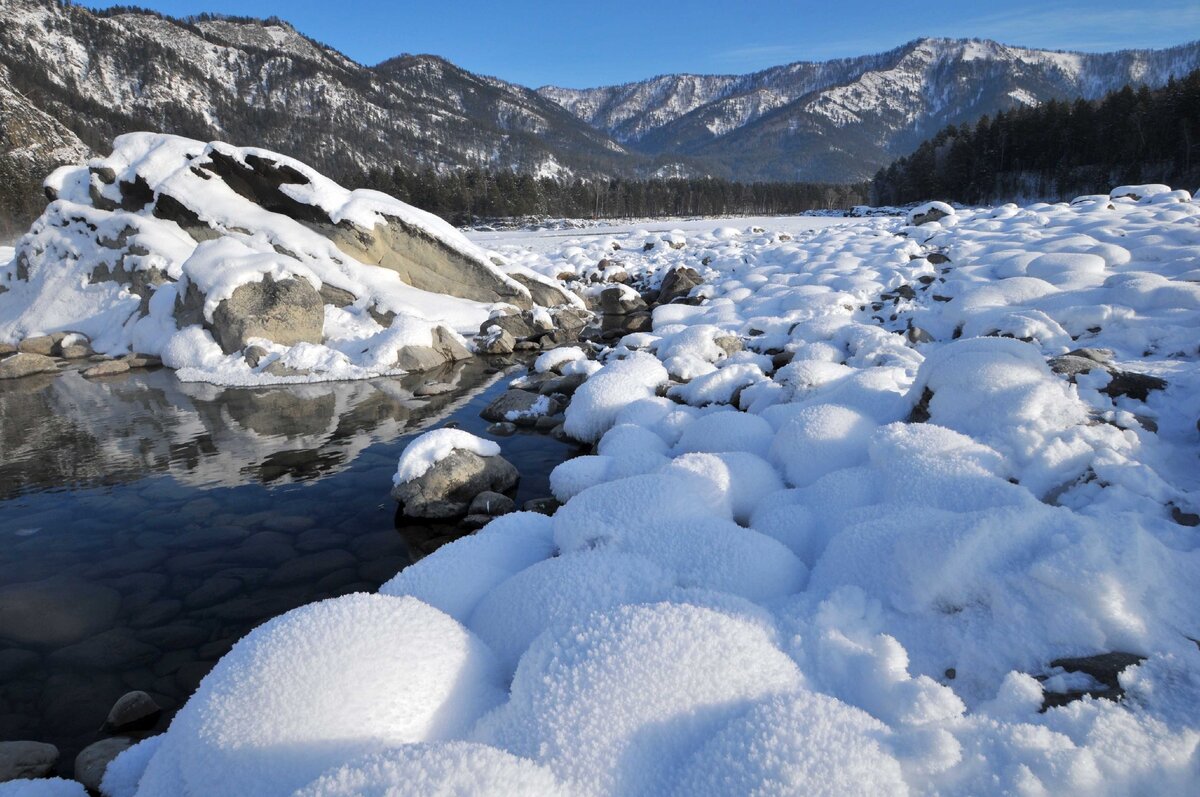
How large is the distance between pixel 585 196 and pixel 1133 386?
237ft

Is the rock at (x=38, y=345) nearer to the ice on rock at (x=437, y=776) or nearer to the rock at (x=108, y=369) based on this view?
the rock at (x=108, y=369)

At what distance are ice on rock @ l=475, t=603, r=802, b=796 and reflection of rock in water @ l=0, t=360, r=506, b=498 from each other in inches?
244

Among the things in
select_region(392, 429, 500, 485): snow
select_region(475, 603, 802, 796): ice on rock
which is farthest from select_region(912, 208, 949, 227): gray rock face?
select_region(475, 603, 802, 796): ice on rock

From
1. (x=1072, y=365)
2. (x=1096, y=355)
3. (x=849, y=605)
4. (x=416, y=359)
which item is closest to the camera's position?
(x=849, y=605)

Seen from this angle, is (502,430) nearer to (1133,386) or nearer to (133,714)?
(133,714)

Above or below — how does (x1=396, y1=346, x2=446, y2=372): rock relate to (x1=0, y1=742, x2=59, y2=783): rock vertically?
above

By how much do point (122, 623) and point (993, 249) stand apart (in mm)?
14917

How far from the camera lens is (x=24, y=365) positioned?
13.2m

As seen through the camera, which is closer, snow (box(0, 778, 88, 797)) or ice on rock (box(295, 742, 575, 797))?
ice on rock (box(295, 742, 575, 797))

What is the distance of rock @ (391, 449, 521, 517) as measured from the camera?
627 cm

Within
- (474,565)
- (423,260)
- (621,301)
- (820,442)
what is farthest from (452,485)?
(621,301)

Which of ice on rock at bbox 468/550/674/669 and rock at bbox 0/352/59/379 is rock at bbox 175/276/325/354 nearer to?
rock at bbox 0/352/59/379

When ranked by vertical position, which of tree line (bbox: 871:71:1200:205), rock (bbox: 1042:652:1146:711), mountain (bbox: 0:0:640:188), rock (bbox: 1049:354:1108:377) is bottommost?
rock (bbox: 1042:652:1146:711)

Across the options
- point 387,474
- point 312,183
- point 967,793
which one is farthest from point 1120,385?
point 312,183
